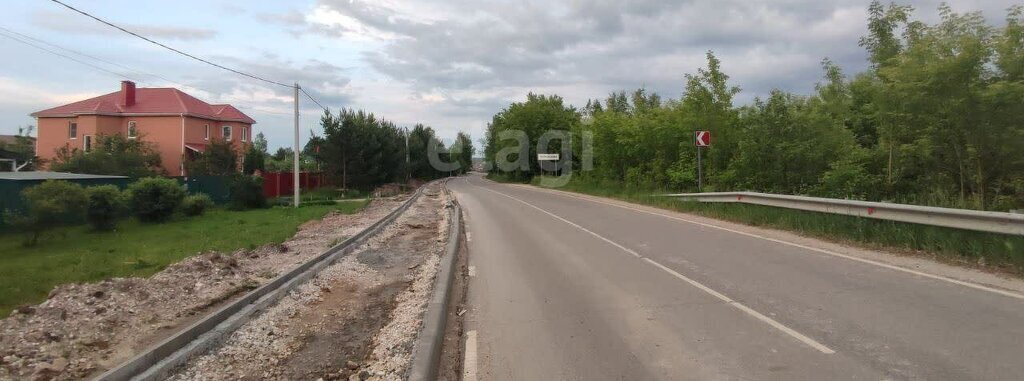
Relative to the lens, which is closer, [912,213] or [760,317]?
[760,317]

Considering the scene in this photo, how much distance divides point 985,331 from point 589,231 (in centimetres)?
1017

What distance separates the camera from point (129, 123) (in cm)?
4822

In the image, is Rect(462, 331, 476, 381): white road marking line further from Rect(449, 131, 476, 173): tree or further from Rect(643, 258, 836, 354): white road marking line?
Rect(449, 131, 476, 173): tree

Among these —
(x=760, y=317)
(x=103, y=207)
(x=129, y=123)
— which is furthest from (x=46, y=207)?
(x=129, y=123)

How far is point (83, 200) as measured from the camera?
17.9 metres

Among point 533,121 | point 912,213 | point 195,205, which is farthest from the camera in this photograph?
point 533,121

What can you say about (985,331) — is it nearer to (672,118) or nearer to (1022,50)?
(1022,50)

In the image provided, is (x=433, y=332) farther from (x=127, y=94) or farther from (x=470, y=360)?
(x=127, y=94)

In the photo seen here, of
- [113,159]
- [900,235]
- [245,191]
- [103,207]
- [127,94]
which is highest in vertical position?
[127,94]

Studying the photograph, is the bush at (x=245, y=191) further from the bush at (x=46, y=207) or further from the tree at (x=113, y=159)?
the bush at (x=46, y=207)

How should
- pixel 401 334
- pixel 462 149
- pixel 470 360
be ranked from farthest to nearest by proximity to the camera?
→ pixel 462 149 → pixel 401 334 → pixel 470 360

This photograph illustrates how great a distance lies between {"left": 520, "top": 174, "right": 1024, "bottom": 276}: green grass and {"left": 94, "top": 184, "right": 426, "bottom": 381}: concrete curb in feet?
32.0

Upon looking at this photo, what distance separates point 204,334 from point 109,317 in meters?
1.45

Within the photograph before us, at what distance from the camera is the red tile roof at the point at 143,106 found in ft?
156
